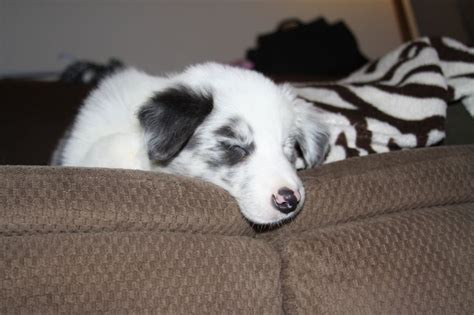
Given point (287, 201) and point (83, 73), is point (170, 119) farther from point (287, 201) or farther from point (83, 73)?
point (83, 73)

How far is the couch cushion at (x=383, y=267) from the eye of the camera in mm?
1158

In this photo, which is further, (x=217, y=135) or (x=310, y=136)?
(x=310, y=136)

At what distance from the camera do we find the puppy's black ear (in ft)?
4.87

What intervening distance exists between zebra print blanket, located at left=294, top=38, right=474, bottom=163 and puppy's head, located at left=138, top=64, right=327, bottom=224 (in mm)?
329

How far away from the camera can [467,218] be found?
1374 mm

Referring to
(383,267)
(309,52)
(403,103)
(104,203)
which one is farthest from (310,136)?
(309,52)

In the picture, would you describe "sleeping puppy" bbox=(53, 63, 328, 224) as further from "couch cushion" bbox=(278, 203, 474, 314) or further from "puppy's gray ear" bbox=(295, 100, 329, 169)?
"couch cushion" bbox=(278, 203, 474, 314)

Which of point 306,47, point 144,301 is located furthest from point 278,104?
point 306,47

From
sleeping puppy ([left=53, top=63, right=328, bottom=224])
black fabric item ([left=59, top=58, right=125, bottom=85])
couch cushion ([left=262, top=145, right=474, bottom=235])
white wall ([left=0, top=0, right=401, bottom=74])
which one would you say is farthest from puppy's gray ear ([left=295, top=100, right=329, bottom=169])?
white wall ([left=0, top=0, right=401, bottom=74])

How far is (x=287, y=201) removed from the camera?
1285 millimetres

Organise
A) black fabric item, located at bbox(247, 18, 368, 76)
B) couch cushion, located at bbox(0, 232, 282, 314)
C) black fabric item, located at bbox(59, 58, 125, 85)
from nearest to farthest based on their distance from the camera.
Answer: couch cushion, located at bbox(0, 232, 282, 314) → black fabric item, located at bbox(59, 58, 125, 85) → black fabric item, located at bbox(247, 18, 368, 76)

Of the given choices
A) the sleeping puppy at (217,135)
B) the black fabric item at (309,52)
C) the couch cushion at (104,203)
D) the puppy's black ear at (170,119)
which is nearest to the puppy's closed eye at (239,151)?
the sleeping puppy at (217,135)

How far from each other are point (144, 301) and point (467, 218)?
100 centimetres

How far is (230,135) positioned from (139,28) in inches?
122
